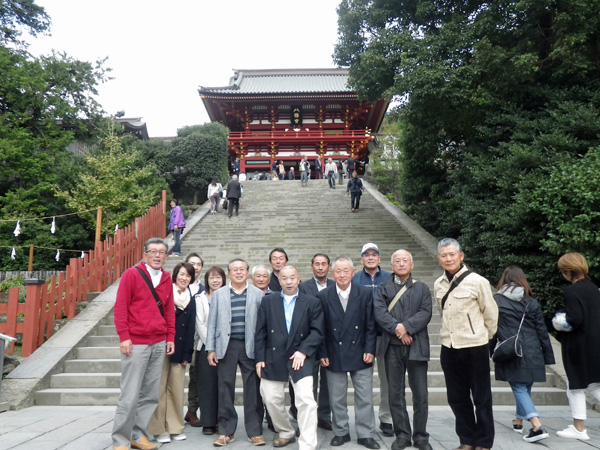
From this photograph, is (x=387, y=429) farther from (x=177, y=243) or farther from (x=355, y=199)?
(x=355, y=199)

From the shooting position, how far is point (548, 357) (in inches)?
155

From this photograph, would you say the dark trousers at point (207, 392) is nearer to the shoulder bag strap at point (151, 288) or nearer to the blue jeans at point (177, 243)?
the shoulder bag strap at point (151, 288)

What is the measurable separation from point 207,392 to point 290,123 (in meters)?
25.0

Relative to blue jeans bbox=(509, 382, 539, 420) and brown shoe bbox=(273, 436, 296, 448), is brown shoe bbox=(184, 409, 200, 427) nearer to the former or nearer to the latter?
brown shoe bbox=(273, 436, 296, 448)

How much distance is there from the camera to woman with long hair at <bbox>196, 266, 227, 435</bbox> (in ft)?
13.0

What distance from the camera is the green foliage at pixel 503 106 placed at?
263 inches

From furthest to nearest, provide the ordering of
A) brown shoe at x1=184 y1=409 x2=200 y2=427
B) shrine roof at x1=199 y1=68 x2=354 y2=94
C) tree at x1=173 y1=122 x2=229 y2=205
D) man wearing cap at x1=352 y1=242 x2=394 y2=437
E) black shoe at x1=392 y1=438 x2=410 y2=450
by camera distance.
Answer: shrine roof at x1=199 y1=68 x2=354 y2=94 < tree at x1=173 y1=122 x2=229 y2=205 < brown shoe at x1=184 y1=409 x2=200 y2=427 < man wearing cap at x1=352 y1=242 x2=394 y2=437 < black shoe at x1=392 y1=438 x2=410 y2=450

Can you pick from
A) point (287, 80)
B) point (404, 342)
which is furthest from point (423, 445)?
point (287, 80)

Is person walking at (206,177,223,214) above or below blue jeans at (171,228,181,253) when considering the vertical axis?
above

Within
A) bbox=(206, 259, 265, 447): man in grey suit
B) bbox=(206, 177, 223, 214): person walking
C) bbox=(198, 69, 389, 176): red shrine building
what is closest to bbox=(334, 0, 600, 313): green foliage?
bbox=(206, 259, 265, 447): man in grey suit

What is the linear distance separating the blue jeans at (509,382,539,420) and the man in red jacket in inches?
117

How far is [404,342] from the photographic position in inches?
143

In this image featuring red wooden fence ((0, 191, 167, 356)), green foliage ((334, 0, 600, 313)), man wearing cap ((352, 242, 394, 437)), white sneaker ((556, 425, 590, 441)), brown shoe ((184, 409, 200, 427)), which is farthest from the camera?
green foliage ((334, 0, 600, 313))

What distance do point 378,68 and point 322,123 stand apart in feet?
60.0
